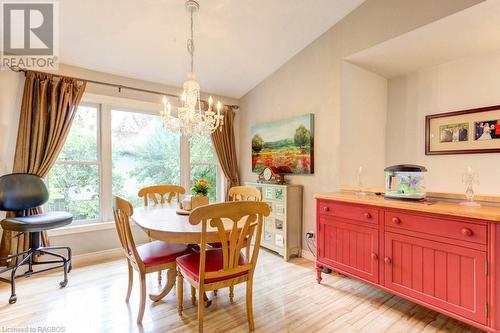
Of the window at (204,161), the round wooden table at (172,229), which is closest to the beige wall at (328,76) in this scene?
the window at (204,161)

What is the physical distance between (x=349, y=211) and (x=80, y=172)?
3.24m

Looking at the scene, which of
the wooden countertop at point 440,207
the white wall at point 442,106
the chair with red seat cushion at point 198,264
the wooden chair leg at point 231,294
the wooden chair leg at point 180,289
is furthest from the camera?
the white wall at point 442,106

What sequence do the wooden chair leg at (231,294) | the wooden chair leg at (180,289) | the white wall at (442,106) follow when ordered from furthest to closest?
the white wall at (442,106) → the wooden chair leg at (231,294) → the wooden chair leg at (180,289)

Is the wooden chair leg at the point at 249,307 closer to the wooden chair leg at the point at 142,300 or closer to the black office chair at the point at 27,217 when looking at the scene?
the wooden chair leg at the point at 142,300

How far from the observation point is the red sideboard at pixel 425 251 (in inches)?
62.2

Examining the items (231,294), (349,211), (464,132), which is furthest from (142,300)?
(464,132)

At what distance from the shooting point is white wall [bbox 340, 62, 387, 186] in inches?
112

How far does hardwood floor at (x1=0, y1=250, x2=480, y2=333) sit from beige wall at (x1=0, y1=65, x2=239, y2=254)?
49 cm

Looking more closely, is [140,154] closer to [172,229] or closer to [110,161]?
[110,161]

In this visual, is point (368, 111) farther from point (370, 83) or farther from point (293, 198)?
point (293, 198)

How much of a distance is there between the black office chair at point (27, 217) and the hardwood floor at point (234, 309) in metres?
0.20

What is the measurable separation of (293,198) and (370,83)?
5.61 feet

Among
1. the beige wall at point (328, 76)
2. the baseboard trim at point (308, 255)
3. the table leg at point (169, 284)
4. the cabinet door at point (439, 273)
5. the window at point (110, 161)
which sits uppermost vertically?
the beige wall at point (328, 76)

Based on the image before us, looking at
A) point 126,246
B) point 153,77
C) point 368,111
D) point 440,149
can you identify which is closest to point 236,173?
point 153,77
